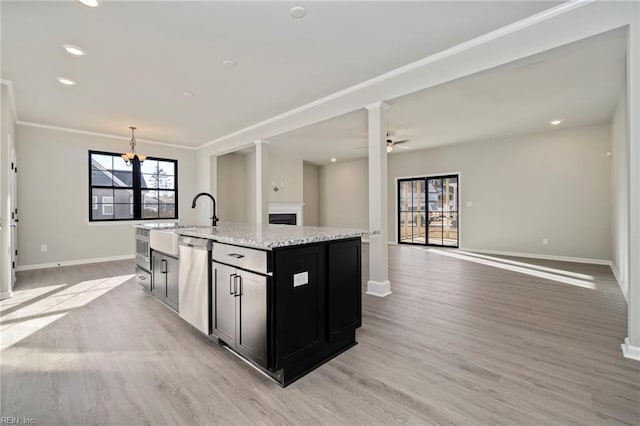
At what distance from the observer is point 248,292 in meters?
2.00

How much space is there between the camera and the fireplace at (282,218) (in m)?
8.30

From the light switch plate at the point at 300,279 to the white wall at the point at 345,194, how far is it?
24.0 ft

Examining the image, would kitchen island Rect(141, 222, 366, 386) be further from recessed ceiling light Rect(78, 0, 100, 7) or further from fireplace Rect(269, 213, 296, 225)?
fireplace Rect(269, 213, 296, 225)

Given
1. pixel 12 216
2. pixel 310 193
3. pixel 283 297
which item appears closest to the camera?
pixel 283 297

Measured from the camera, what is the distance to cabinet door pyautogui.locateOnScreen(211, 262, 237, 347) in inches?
84.4

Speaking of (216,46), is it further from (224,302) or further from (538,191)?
(538,191)

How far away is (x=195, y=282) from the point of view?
255cm

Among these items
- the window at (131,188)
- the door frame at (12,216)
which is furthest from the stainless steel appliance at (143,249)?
the window at (131,188)

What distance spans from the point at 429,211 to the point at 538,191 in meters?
2.53

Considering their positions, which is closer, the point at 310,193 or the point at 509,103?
the point at 509,103

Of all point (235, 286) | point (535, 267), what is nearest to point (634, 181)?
point (235, 286)

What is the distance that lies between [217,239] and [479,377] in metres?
2.03

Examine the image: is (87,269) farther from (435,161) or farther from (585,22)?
(435,161)

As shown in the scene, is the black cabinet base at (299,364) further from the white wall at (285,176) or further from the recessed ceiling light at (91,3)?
the white wall at (285,176)
